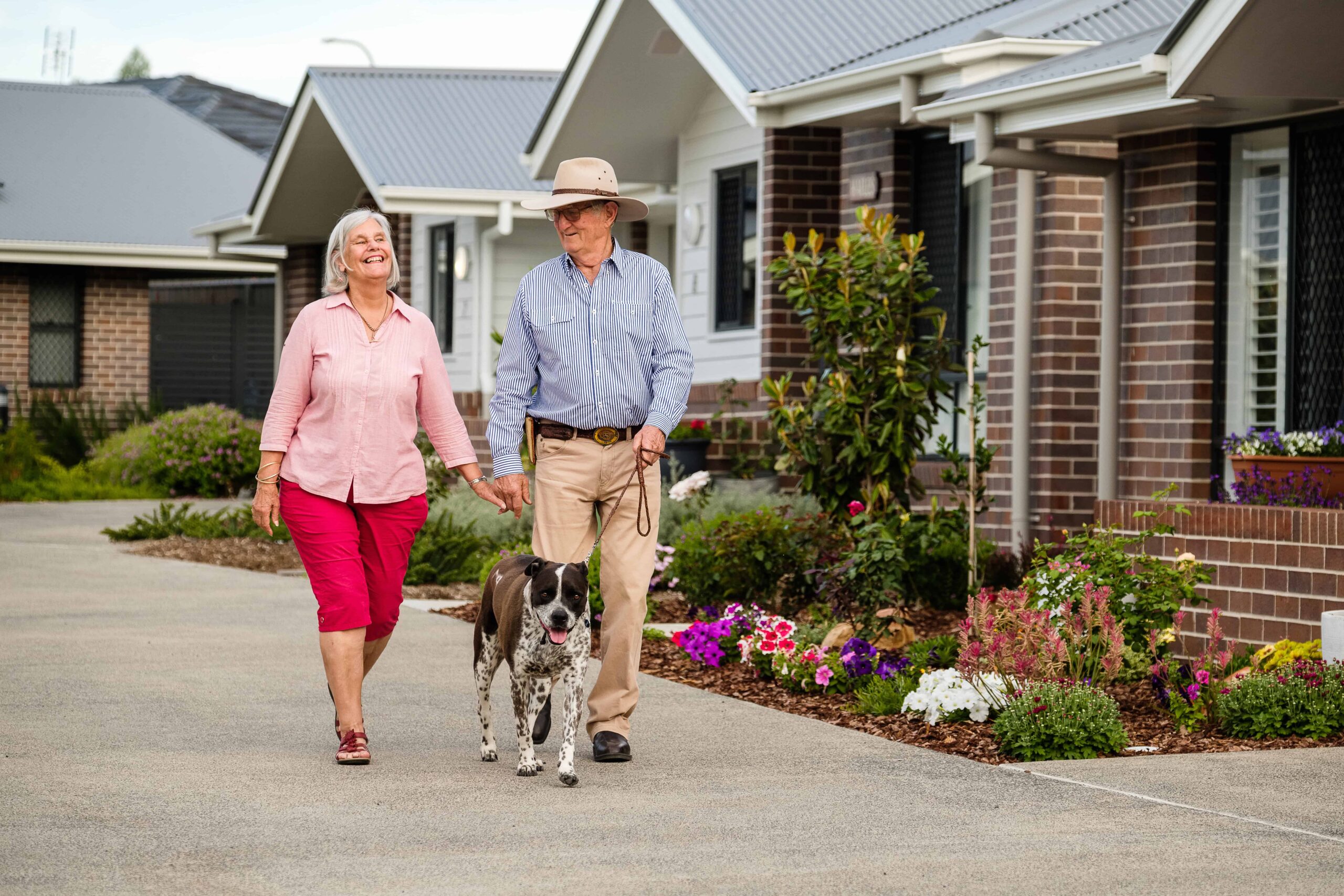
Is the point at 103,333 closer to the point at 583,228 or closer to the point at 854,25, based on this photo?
the point at 854,25

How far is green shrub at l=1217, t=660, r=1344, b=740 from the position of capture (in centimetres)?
743

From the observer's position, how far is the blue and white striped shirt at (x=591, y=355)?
694 cm

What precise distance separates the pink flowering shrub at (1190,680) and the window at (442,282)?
49.3 ft

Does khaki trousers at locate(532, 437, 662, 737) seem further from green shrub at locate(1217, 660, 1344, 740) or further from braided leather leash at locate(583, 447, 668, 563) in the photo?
green shrub at locate(1217, 660, 1344, 740)

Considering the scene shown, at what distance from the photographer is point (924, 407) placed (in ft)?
36.7

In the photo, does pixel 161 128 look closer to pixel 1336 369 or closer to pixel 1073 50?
pixel 1073 50

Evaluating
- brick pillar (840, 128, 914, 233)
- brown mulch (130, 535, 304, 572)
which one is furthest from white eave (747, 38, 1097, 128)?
brown mulch (130, 535, 304, 572)

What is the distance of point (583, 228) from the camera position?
7.03m

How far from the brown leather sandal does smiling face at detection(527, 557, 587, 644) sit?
875 millimetres

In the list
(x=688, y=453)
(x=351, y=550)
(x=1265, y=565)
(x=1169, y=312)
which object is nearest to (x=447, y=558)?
(x=688, y=453)

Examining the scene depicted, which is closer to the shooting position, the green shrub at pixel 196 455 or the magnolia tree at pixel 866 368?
the magnolia tree at pixel 866 368

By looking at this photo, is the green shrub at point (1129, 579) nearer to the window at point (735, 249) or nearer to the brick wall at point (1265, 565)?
the brick wall at point (1265, 565)

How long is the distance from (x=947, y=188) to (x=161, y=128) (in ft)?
71.8

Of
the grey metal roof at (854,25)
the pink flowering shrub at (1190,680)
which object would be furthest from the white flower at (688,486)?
the pink flowering shrub at (1190,680)
